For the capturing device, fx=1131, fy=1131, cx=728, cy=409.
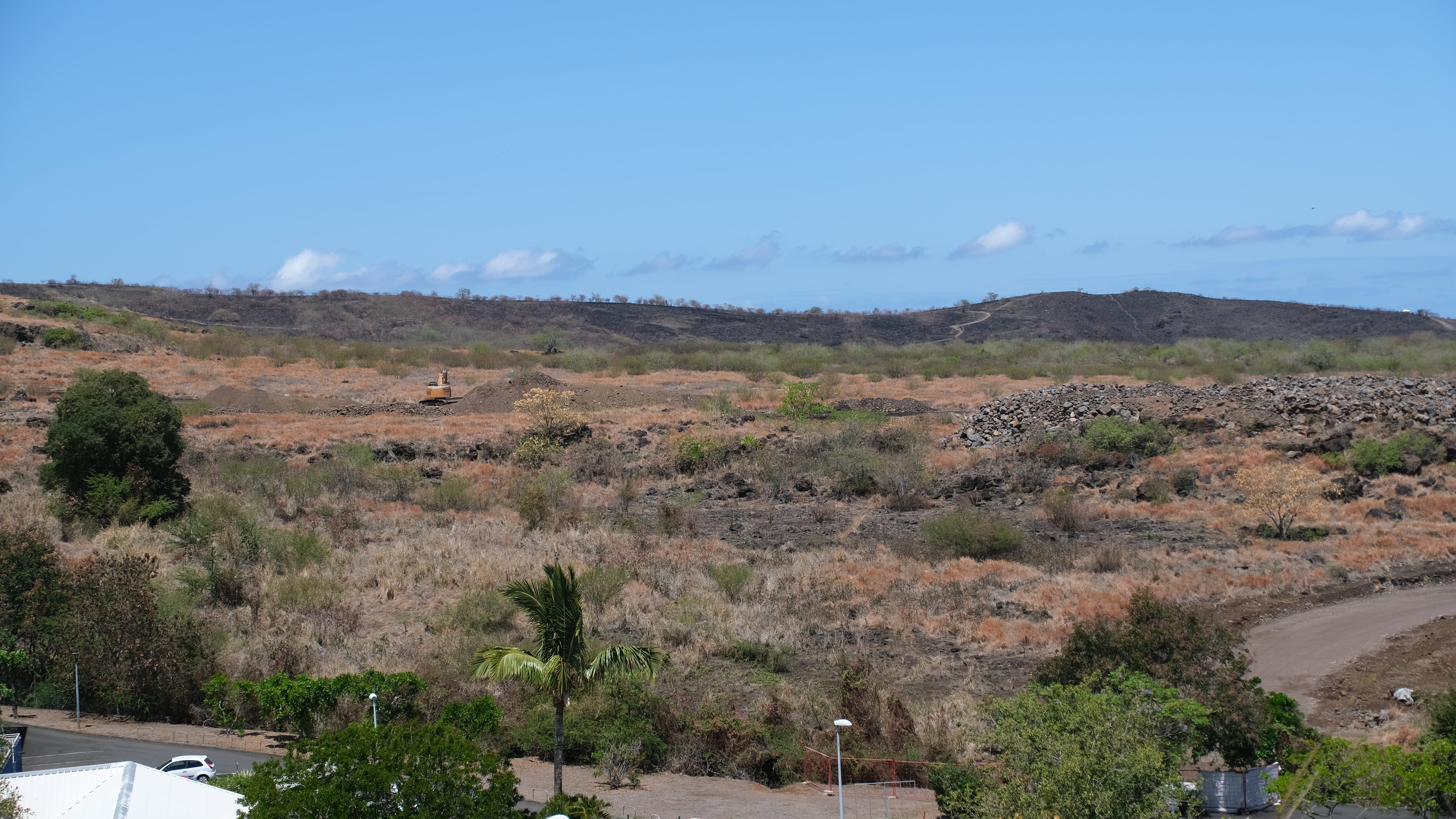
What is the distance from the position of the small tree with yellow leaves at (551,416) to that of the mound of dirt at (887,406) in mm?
13621

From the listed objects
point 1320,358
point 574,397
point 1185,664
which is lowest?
point 1185,664

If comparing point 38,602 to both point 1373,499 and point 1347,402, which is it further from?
point 1347,402

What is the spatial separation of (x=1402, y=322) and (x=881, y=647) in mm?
126541

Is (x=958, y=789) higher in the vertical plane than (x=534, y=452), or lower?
lower

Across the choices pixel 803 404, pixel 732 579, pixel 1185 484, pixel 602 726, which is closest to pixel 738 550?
pixel 732 579

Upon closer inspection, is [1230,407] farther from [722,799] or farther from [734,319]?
[734,319]

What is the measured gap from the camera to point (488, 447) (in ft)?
148

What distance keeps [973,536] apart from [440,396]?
3412 cm

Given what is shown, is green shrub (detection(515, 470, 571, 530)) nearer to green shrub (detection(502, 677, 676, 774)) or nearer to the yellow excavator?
green shrub (detection(502, 677, 676, 774))

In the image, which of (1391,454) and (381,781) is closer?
(381,781)

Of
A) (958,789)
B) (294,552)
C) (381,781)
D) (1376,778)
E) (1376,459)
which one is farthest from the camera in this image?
(1376,459)

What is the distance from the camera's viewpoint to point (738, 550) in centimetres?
3112

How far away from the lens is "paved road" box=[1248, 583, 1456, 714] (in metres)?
20.8

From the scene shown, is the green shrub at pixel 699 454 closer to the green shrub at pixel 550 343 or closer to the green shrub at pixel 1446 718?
the green shrub at pixel 1446 718
